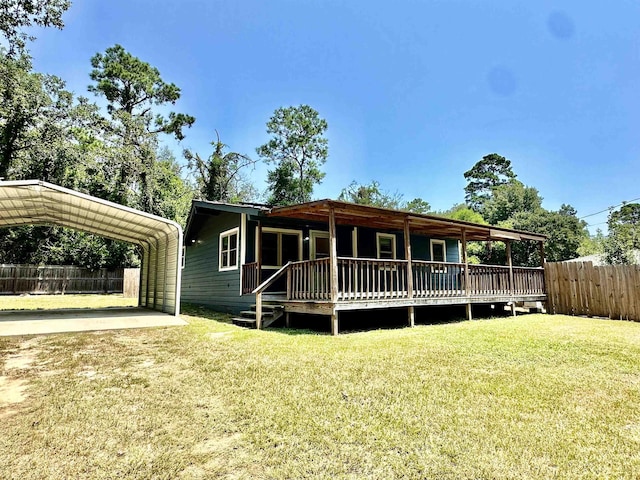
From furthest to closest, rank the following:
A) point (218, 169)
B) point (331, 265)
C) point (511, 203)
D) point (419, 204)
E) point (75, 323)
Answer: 1. point (419, 204)
2. point (511, 203)
3. point (218, 169)
4. point (75, 323)
5. point (331, 265)

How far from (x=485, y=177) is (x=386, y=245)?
43.0 meters

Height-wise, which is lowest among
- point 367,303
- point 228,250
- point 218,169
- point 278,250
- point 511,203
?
point 367,303

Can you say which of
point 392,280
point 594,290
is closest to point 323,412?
point 392,280

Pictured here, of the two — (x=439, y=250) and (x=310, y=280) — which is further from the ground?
(x=439, y=250)

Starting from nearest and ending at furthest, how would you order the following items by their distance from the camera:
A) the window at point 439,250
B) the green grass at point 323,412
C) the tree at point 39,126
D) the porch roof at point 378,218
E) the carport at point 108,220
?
1. the green grass at point 323,412
2. the porch roof at point 378,218
3. the carport at point 108,220
4. the window at point 439,250
5. the tree at point 39,126

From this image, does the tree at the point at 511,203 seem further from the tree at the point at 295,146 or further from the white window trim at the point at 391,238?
the white window trim at the point at 391,238

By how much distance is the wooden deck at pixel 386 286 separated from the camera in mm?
8107

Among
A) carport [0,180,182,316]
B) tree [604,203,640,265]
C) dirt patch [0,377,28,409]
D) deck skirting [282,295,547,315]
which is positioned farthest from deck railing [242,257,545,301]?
tree [604,203,640,265]

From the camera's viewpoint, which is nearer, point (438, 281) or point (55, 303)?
point (438, 281)

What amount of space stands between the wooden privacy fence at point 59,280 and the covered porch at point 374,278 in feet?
56.6

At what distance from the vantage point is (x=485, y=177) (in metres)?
50.2

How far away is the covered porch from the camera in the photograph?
26.3ft

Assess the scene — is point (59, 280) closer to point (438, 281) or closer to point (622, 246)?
point (438, 281)

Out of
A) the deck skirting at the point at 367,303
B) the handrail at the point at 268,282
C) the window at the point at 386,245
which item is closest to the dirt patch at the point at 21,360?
the handrail at the point at 268,282
